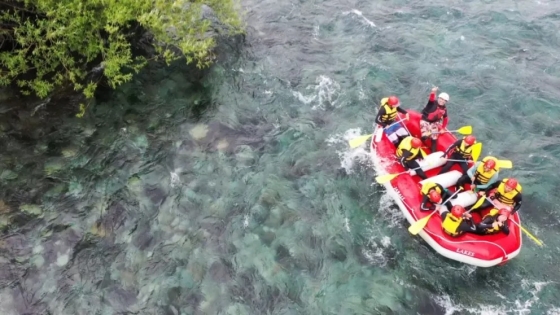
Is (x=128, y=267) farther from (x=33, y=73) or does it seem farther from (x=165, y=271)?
(x=33, y=73)

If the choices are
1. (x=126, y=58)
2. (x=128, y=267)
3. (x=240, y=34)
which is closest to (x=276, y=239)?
(x=128, y=267)

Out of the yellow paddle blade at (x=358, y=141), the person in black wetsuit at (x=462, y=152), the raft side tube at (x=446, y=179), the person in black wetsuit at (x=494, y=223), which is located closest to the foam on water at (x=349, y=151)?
the yellow paddle blade at (x=358, y=141)

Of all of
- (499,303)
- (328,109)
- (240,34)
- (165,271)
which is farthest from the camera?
(240,34)

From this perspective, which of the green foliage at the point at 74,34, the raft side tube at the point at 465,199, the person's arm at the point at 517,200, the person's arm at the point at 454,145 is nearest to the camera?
the person's arm at the point at 517,200

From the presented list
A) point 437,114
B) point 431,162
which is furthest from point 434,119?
point 431,162

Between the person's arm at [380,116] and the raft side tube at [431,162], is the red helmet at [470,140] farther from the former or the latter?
the person's arm at [380,116]
